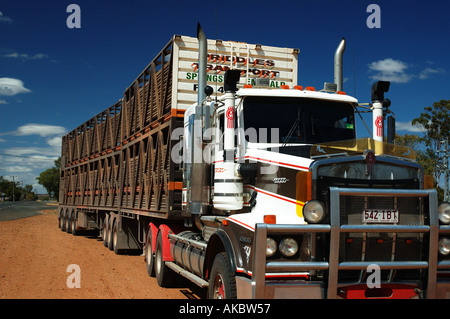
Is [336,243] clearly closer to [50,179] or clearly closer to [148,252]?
[148,252]

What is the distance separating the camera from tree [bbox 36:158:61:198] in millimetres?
133488

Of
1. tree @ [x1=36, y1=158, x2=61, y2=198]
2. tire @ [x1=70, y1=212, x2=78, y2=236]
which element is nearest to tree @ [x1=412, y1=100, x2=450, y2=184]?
tire @ [x1=70, y1=212, x2=78, y2=236]

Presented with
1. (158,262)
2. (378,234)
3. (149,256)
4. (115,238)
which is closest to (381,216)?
(378,234)

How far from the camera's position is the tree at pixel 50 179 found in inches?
5255

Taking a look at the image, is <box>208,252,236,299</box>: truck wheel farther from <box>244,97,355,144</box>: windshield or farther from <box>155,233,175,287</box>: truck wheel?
<box>155,233,175,287</box>: truck wheel

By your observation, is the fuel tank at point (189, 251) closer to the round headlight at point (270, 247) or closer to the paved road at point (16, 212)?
the round headlight at point (270, 247)

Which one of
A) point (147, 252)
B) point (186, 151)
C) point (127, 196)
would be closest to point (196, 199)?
point (186, 151)

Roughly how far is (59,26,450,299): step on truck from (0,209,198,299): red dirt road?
2.07 feet

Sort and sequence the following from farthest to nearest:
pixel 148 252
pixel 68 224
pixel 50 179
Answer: pixel 50 179, pixel 68 224, pixel 148 252

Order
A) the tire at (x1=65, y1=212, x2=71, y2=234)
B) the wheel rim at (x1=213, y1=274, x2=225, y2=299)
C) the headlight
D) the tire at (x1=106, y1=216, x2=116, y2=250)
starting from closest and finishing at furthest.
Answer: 1. the headlight
2. the wheel rim at (x1=213, y1=274, x2=225, y2=299)
3. the tire at (x1=106, y1=216, x2=116, y2=250)
4. the tire at (x1=65, y1=212, x2=71, y2=234)

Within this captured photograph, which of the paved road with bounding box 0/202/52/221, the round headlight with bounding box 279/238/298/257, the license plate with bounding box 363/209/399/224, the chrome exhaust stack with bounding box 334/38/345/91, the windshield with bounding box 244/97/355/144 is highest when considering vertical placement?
the chrome exhaust stack with bounding box 334/38/345/91

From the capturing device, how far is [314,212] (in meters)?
4.43

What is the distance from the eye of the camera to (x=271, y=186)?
548 centimetres

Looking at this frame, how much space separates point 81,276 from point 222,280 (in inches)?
212
